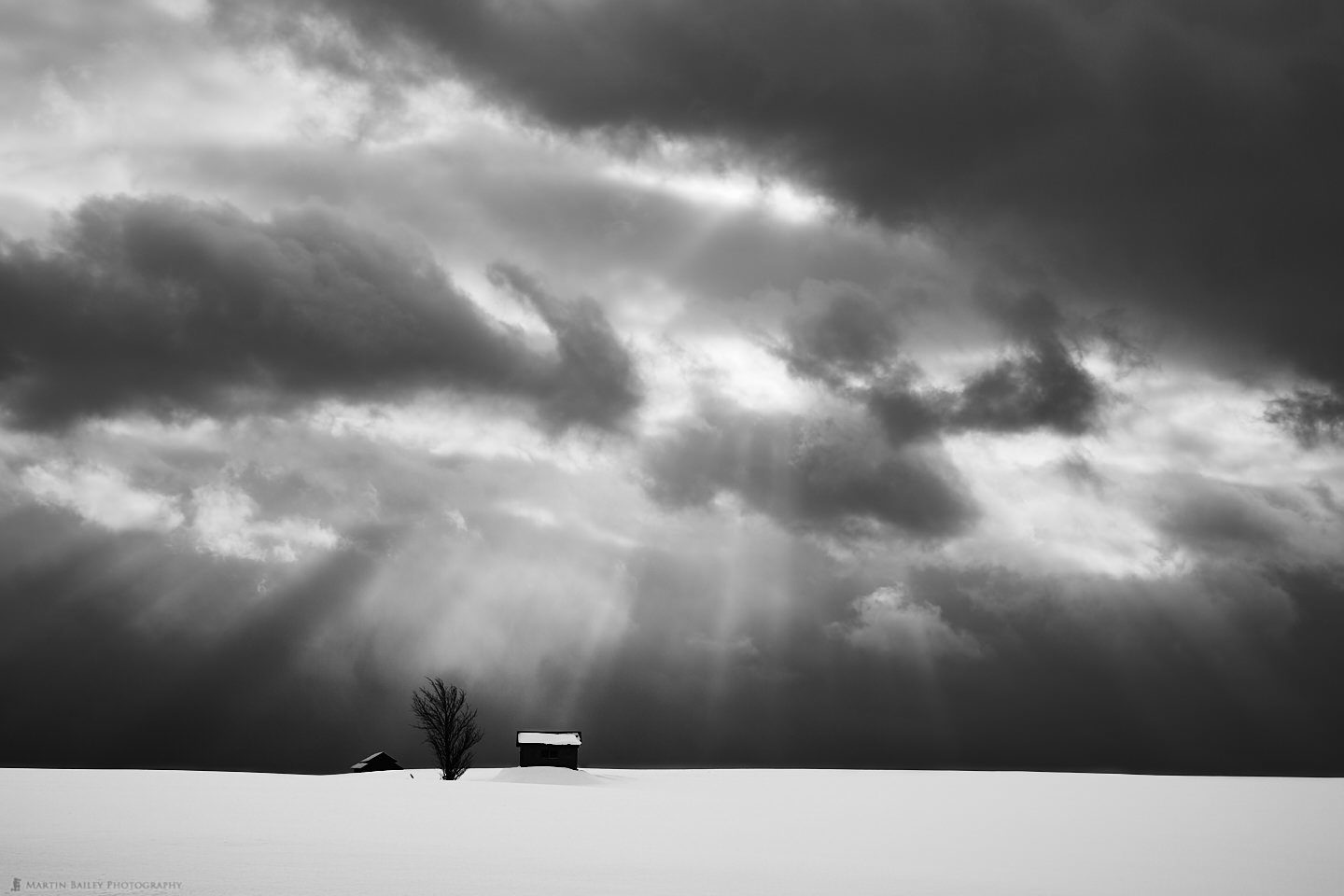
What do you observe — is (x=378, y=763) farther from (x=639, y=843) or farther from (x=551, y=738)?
(x=639, y=843)

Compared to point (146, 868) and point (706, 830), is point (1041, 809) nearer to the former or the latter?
point (706, 830)

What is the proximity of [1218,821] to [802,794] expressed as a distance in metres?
37.2

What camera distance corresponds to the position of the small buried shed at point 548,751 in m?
114

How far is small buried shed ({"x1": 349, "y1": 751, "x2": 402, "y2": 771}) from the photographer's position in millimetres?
132250

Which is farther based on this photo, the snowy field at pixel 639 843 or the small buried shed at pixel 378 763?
the small buried shed at pixel 378 763

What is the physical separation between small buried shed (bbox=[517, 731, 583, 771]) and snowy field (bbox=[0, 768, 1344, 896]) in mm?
27746

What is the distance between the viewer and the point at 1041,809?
7319cm

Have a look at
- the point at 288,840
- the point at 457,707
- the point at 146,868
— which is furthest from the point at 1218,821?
the point at 457,707

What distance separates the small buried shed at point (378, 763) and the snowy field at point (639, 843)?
45.3 m

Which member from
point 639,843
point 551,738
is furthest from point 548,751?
point 639,843

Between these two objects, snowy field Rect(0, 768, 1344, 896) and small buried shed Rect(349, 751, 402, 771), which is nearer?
snowy field Rect(0, 768, 1344, 896)

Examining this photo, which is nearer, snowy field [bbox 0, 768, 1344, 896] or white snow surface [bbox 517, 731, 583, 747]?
snowy field [bbox 0, 768, 1344, 896]

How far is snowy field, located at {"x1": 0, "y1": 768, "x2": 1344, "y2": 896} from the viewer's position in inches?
1235

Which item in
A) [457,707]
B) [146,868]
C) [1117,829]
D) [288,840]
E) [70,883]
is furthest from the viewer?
[457,707]
